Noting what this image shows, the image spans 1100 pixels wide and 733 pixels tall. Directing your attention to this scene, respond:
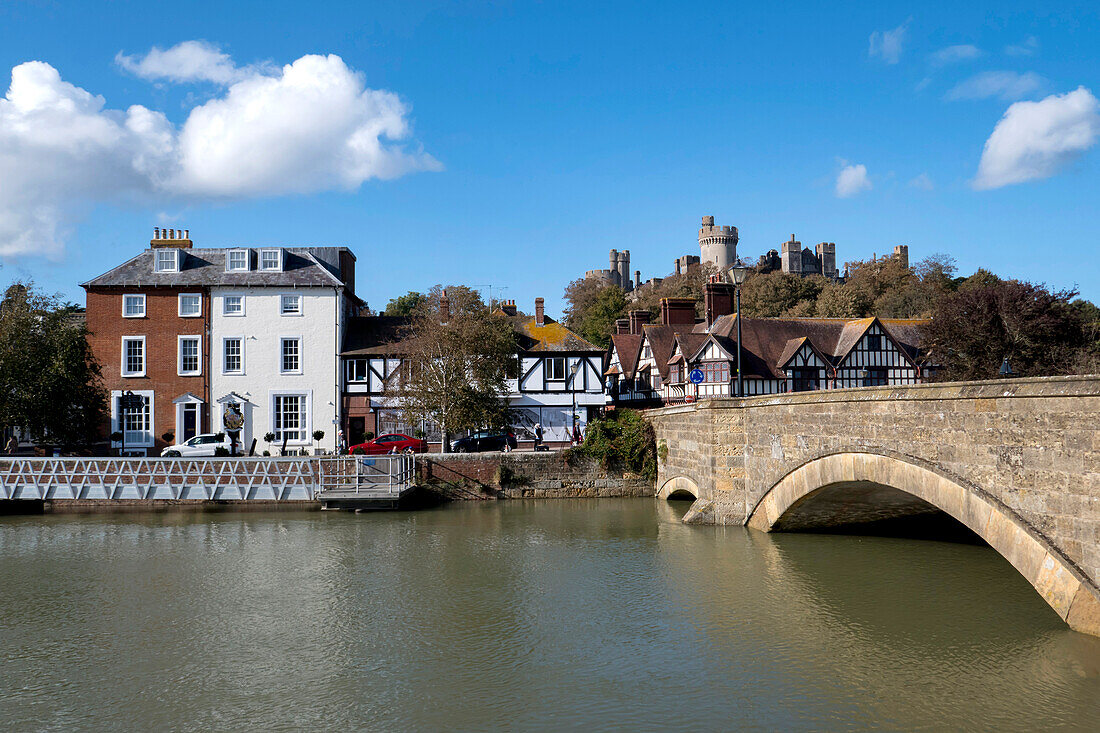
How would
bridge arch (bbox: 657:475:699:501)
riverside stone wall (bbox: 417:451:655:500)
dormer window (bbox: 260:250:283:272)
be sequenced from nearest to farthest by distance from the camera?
bridge arch (bbox: 657:475:699:501)
riverside stone wall (bbox: 417:451:655:500)
dormer window (bbox: 260:250:283:272)

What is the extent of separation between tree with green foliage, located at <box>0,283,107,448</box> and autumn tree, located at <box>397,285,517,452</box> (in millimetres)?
12348

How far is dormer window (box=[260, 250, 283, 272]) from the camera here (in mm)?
38312

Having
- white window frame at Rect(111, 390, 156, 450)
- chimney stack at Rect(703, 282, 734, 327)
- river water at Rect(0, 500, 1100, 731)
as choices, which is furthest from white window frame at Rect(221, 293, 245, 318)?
chimney stack at Rect(703, 282, 734, 327)

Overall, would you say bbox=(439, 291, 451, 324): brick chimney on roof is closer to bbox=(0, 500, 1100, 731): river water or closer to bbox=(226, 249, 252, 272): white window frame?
bbox=(226, 249, 252, 272): white window frame

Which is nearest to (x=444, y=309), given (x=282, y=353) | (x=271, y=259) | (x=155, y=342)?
(x=282, y=353)

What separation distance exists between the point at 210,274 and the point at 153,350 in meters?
4.35

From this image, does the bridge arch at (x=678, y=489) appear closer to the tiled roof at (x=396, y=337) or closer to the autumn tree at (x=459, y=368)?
the autumn tree at (x=459, y=368)

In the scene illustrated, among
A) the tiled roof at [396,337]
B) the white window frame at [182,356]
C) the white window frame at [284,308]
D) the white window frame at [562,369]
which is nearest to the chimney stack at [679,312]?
the tiled roof at [396,337]

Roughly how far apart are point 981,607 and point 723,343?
24826 mm

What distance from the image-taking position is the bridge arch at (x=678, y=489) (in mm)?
24203

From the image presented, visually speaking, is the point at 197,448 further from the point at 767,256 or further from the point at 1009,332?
the point at 767,256

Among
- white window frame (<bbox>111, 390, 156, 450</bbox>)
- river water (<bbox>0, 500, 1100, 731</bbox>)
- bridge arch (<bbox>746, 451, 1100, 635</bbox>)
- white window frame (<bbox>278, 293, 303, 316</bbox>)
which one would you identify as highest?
white window frame (<bbox>278, 293, 303, 316</bbox>)

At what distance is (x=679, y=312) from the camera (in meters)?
47.0

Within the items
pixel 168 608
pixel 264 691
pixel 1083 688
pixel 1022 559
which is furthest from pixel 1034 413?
pixel 168 608
